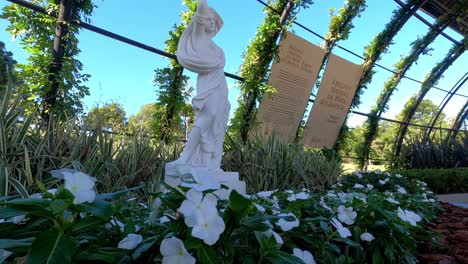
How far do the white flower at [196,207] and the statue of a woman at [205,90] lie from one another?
94.6 inches

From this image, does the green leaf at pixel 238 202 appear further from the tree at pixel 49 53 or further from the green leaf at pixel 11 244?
the tree at pixel 49 53

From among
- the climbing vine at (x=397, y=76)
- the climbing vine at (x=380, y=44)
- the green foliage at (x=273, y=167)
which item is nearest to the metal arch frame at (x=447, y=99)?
the climbing vine at (x=397, y=76)

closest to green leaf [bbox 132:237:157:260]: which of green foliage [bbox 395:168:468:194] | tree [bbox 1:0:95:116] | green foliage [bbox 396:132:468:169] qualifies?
tree [bbox 1:0:95:116]

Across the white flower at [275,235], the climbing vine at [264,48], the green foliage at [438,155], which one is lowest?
the white flower at [275,235]

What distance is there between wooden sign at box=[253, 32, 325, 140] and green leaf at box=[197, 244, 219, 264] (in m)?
6.16

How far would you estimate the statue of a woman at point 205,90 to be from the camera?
3.07m

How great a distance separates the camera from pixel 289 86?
763 cm

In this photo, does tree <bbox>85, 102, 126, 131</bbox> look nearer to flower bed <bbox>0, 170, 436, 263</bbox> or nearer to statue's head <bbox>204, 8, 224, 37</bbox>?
statue's head <bbox>204, 8, 224, 37</bbox>

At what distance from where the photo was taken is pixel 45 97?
14.1 ft

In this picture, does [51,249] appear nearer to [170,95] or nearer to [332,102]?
[170,95]

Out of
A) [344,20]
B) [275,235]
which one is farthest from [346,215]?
[344,20]

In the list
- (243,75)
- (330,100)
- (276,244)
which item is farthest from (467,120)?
(276,244)

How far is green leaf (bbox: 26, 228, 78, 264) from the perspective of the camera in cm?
50

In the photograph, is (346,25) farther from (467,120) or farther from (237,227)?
(467,120)
